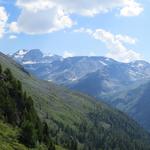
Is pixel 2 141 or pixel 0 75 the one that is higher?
pixel 0 75

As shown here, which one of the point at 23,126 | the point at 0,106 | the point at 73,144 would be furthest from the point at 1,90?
the point at 73,144

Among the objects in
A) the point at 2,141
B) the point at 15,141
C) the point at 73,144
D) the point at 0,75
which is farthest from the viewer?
the point at 73,144

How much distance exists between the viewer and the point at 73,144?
197000 millimetres

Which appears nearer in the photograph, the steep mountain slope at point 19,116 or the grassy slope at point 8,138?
the grassy slope at point 8,138

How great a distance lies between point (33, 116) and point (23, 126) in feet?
54.5

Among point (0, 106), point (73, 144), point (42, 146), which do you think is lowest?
point (73, 144)

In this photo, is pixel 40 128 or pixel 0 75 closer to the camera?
pixel 40 128

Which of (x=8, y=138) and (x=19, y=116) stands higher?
(x=19, y=116)

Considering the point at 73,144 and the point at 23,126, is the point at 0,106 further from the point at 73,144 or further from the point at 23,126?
the point at 73,144

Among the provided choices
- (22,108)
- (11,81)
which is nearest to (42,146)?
(22,108)

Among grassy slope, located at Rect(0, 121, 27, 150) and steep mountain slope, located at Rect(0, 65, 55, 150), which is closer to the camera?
grassy slope, located at Rect(0, 121, 27, 150)

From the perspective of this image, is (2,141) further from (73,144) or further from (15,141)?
(73,144)

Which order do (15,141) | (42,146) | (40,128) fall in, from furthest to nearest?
(40,128) → (42,146) → (15,141)

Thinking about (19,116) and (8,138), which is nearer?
(8,138)
